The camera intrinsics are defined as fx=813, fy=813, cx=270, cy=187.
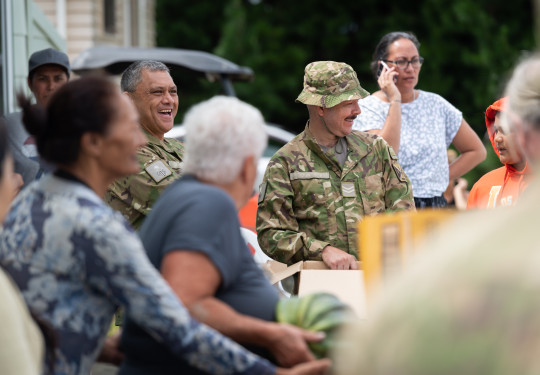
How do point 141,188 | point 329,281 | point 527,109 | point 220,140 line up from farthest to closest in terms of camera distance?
point 141,188 < point 329,281 < point 220,140 < point 527,109

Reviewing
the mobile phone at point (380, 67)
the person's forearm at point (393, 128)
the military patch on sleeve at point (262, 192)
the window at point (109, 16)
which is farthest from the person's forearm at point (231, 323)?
the window at point (109, 16)

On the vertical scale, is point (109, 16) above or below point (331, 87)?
below

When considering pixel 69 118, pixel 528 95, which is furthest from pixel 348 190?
pixel 528 95

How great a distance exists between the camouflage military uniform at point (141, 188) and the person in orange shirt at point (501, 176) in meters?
1.65

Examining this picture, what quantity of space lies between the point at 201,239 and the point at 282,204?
1.70 meters

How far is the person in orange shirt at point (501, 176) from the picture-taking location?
4.12 m

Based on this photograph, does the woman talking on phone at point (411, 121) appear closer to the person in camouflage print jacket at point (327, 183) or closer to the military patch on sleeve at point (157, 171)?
the person in camouflage print jacket at point (327, 183)

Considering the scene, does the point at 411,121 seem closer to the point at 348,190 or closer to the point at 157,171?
the point at 348,190

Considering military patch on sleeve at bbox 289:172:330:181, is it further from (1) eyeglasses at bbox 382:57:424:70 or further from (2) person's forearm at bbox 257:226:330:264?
(1) eyeglasses at bbox 382:57:424:70

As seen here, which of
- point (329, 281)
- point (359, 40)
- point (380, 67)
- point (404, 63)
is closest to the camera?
point (329, 281)

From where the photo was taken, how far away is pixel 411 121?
17.3 feet

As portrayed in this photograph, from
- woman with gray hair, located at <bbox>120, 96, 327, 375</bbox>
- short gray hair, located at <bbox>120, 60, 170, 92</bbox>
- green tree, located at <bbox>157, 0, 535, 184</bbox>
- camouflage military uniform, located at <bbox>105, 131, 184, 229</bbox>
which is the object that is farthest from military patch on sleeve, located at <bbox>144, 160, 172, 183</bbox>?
green tree, located at <bbox>157, 0, 535, 184</bbox>

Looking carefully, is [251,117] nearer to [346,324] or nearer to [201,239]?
[201,239]

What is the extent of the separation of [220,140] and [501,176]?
2.34 metres
